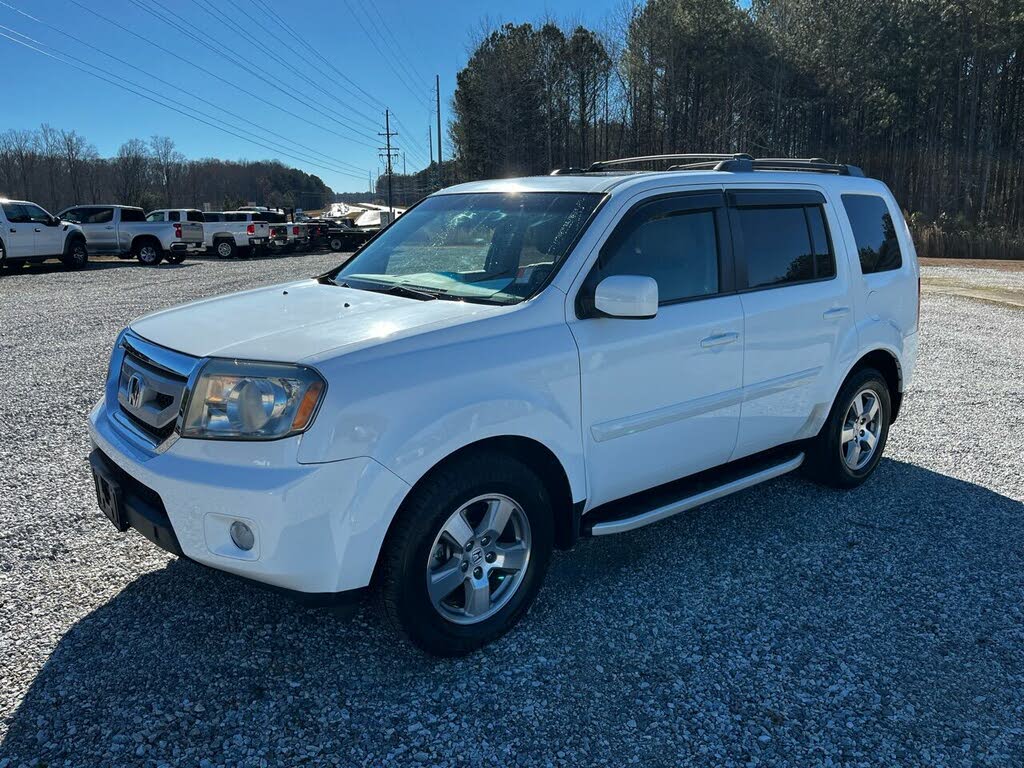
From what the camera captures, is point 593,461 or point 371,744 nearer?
point 371,744

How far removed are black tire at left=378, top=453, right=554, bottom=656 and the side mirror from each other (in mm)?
746

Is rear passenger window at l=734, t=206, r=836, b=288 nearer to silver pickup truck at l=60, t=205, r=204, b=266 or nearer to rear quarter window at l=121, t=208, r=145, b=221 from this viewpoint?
silver pickup truck at l=60, t=205, r=204, b=266

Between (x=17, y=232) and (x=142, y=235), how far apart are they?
5064 millimetres

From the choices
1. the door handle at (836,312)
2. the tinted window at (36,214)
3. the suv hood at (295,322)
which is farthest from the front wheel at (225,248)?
the door handle at (836,312)

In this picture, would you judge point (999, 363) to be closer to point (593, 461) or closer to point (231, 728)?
point (593, 461)

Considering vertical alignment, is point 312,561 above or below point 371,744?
above

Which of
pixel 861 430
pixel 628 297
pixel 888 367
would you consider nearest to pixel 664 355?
pixel 628 297

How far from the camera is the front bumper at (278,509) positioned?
2598mm

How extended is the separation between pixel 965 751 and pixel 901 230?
3.65 metres

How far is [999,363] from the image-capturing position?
30.0 feet

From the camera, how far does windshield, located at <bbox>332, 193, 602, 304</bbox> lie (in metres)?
3.49

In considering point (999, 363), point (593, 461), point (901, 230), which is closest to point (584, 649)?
point (593, 461)

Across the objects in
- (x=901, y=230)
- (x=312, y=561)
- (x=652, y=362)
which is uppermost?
(x=901, y=230)

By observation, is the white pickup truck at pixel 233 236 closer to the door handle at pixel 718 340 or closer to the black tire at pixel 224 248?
the black tire at pixel 224 248
